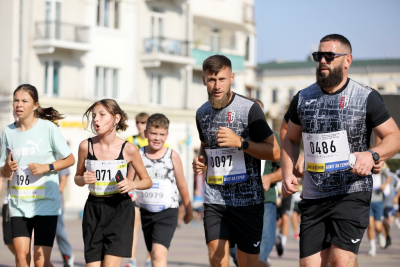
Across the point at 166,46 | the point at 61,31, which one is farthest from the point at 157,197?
the point at 166,46

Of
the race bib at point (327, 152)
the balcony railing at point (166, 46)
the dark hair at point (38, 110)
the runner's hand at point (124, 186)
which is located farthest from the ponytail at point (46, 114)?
the balcony railing at point (166, 46)

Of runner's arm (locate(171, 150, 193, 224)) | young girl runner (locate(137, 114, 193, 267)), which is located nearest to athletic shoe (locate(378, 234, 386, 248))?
young girl runner (locate(137, 114, 193, 267))

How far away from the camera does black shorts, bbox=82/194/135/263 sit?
289 inches

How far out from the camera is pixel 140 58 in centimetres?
3803

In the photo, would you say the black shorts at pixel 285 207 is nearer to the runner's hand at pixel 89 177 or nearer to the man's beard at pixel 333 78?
the runner's hand at pixel 89 177

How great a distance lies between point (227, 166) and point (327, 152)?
3.98ft

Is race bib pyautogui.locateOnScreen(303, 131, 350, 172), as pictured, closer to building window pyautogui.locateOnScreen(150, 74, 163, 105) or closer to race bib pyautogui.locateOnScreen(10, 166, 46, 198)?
race bib pyautogui.locateOnScreen(10, 166, 46, 198)

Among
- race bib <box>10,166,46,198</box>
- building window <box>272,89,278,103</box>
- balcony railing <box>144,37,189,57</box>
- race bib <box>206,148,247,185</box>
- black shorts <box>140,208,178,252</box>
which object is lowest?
black shorts <box>140,208,178,252</box>

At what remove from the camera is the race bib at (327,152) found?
6102 millimetres

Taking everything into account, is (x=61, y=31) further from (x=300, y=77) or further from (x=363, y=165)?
(x=300, y=77)

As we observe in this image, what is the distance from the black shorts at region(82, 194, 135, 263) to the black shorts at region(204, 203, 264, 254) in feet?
2.93

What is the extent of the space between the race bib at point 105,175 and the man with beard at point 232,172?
0.84m

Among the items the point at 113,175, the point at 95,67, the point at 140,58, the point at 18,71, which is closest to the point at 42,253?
the point at 113,175

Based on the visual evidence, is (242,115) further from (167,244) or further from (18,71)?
(18,71)
